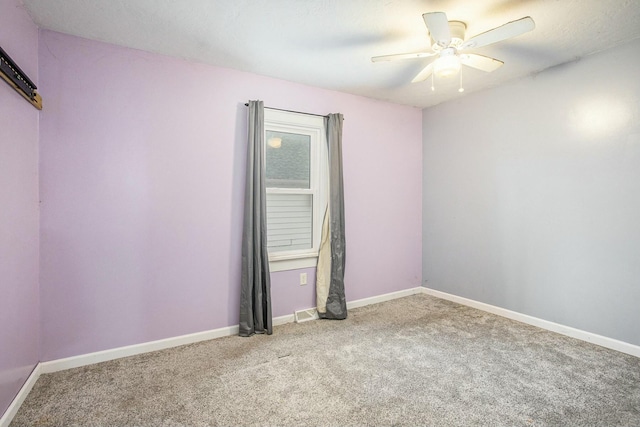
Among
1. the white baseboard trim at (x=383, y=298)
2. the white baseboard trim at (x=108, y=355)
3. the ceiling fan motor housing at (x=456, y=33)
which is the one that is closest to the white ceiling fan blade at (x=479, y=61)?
the ceiling fan motor housing at (x=456, y=33)

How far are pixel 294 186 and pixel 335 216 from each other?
1.75ft

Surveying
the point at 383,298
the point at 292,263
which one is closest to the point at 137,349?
→ the point at 292,263

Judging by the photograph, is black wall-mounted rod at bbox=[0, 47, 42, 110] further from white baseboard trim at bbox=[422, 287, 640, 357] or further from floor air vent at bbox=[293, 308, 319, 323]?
white baseboard trim at bbox=[422, 287, 640, 357]

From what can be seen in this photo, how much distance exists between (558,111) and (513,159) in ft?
1.80

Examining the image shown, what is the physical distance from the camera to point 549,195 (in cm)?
290

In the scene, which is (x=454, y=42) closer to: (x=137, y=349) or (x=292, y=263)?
(x=292, y=263)

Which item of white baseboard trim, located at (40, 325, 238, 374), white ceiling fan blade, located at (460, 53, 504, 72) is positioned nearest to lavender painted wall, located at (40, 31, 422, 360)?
white baseboard trim, located at (40, 325, 238, 374)

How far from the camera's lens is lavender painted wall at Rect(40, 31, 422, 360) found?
2.22m

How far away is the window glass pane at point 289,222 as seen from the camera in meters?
3.18

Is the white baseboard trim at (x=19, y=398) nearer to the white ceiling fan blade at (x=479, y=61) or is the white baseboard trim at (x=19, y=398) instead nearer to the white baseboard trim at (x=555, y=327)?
the white ceiling fan blade at (x=479, y=61)

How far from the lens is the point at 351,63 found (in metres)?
2.73

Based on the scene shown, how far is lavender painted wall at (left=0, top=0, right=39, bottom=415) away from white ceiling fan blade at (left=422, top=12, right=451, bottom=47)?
2.33 m

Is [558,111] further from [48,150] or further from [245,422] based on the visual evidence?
[48,150]

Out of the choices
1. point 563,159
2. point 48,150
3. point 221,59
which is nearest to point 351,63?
point 221,59
